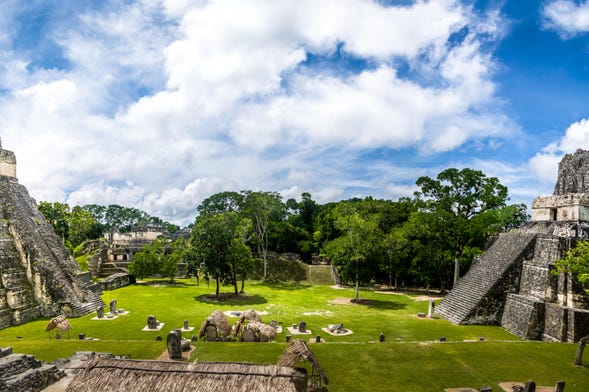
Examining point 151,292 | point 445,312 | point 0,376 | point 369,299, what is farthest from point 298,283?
point 0,376

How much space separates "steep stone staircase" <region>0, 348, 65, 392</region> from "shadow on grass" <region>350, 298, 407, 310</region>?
849 inches

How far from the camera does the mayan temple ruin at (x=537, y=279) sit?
63.5ft

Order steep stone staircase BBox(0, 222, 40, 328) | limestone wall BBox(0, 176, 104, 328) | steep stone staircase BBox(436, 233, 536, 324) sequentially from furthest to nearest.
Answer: steep stone staircase BBox(436, 233, 536, 324) → limestone wall BBox(0, 176, 104, 328) → steep stone staircase BBox(0, 222, 40, 328)

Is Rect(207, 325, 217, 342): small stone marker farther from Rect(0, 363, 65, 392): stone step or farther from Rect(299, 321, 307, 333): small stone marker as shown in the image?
Rect(0, 363, 65, 392): stone step

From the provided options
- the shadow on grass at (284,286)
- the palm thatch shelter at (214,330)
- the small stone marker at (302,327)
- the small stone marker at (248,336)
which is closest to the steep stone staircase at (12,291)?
the palm thatch shelter at (214,330)

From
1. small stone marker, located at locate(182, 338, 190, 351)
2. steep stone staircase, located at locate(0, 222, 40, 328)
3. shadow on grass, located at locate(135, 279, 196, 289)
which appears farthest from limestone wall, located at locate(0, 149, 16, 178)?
small stone marker, located at locate(182, 338, 190, 351)

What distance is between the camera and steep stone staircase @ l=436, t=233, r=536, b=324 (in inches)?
909

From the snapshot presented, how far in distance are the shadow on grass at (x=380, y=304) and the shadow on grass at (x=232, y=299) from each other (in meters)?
8.02

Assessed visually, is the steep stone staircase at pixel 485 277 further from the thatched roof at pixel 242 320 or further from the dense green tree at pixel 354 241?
the thatched roof at pixel 242 320

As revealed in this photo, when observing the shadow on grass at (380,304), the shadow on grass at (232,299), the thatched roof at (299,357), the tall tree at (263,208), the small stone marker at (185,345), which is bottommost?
the shadow on grass at (232,299)

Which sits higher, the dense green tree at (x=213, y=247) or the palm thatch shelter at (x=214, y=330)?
the dense green tree at (x=213, y=247)

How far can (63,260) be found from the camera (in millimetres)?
27672

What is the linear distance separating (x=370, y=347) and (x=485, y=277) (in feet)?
42.3

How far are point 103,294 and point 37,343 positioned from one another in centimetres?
1565
